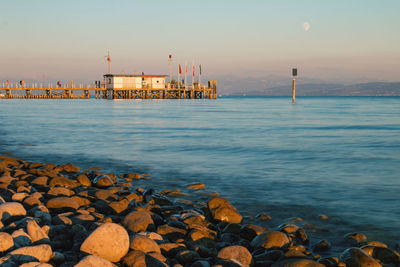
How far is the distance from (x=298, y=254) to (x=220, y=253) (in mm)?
1015

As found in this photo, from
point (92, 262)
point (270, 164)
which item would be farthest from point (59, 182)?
point (270, 164)

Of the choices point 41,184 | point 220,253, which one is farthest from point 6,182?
point 220,253

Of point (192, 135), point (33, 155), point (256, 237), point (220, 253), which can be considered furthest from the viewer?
point (192, 135)

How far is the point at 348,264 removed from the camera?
17.2ft

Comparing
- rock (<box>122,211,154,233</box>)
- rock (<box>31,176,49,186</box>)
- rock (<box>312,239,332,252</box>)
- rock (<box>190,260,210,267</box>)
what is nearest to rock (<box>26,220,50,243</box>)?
rock (<box>122,211,154,233</box>)

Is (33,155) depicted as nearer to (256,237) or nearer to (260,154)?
(260,154)

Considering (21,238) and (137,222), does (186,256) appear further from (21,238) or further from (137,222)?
(21,238)

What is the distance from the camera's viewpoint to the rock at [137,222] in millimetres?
6047

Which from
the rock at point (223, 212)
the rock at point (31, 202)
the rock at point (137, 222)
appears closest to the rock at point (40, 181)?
the rock at point (31, 202)

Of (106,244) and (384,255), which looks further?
(384,255)

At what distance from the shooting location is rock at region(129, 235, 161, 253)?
5.00 metres

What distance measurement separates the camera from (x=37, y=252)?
4520mm

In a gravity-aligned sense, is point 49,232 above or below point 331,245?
above

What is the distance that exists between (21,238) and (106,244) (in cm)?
113
